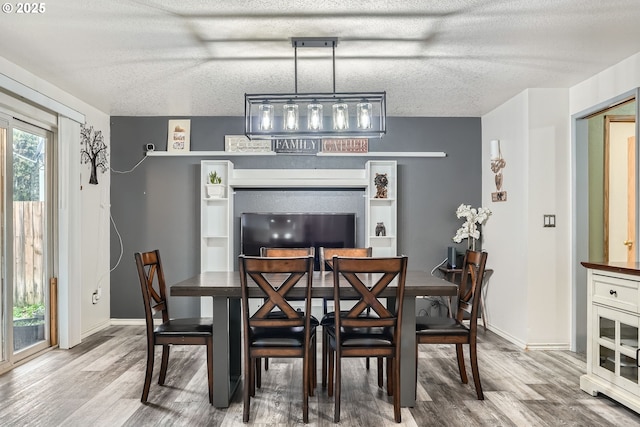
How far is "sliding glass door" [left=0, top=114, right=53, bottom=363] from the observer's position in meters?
3.57

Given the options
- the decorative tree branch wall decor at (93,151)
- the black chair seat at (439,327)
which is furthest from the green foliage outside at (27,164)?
the black chair seat at (439,327)

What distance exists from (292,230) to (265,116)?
2226 mm

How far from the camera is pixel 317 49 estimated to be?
10.5ft

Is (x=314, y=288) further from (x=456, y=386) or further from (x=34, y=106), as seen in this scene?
(x=34, y=106)

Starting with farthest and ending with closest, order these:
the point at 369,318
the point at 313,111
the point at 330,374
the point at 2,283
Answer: the point at 2,283, the point at 313,111, the point at 330,374, the point at 369,318

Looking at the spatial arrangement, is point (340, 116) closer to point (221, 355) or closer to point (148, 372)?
point (221, 355)

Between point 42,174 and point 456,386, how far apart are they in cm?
415

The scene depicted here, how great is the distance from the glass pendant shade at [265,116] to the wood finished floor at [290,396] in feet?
6.25

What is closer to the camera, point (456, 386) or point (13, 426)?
point (13, 426)

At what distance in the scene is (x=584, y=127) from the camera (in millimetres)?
4129

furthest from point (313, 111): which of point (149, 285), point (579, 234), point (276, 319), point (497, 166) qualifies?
point (579, 234)

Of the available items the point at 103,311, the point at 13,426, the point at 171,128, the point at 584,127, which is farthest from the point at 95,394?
the point at 584,127

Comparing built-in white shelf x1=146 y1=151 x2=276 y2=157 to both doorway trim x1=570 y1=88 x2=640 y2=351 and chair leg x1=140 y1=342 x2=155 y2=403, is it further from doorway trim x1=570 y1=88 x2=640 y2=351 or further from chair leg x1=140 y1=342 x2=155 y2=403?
doorway trim x1=570 y1=88 x2=640 y2=351

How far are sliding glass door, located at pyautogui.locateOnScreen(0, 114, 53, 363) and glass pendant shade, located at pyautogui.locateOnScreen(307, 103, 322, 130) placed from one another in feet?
8.41
